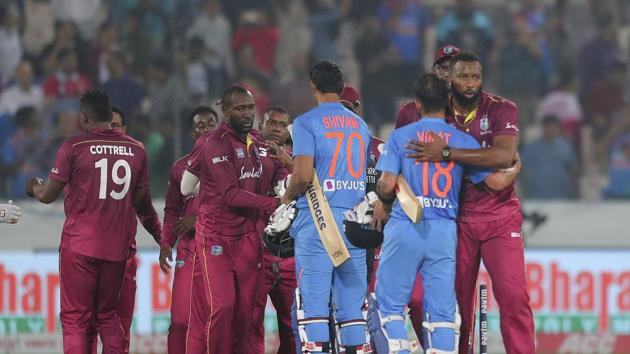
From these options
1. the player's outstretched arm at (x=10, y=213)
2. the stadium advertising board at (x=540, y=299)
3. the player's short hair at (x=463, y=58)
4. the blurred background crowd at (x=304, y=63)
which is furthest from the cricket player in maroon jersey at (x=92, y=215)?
the blurred background crowd at (x=304, y=63)

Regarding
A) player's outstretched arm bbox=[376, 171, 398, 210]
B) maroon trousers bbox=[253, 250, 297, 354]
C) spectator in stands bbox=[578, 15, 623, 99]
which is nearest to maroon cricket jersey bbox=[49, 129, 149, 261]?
maroon trousers bbox=[253, 250, 297, 354]

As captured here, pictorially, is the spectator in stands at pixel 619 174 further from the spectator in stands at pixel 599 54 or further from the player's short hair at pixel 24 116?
the player's short hair at pixel 24 116

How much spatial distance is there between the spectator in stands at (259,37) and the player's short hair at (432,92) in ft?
26.5

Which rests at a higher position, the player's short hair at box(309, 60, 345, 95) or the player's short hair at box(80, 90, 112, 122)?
the player's short hair at box(309, 60, 345, 95)

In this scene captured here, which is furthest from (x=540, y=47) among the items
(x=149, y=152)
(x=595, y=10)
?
(x=149, y=152)

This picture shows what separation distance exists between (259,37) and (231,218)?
23.7ft

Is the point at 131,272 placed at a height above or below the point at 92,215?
below

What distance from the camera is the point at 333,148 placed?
8.50 metres

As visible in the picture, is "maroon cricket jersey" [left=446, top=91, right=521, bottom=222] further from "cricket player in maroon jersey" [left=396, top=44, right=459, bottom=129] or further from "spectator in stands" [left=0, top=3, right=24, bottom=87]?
"spectator in stands" [left=0, top=3, right=24, bottom=87]

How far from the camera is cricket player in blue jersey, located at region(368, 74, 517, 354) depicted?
799 centimetres

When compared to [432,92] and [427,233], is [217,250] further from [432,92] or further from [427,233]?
[432,92]

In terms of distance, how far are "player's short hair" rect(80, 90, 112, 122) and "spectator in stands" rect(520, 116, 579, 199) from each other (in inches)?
265

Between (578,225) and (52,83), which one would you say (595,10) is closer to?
(578,225)

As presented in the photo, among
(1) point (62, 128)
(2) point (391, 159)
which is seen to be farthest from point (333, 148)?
(1) point (62, 128)
